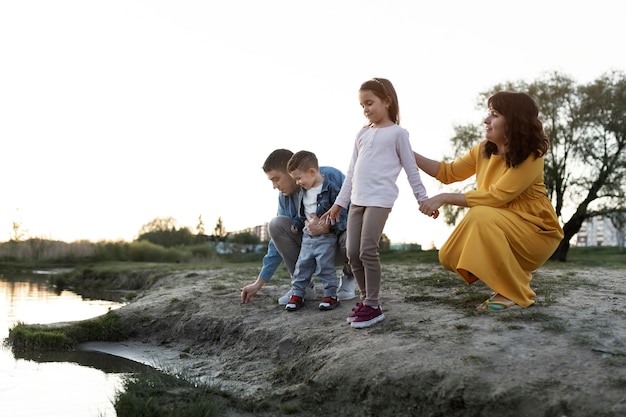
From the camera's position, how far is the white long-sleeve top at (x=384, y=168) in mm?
4621

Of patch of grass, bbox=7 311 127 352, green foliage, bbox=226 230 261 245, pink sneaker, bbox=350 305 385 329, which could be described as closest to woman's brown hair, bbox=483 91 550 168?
pink sneaker, bbox=350 305 385 329

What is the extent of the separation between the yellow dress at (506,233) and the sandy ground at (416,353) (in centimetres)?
26

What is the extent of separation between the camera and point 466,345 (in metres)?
3.89

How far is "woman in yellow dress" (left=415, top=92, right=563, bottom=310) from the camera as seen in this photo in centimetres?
456

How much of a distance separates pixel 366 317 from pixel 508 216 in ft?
3.98

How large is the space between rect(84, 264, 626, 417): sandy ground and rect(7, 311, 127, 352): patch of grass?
181 mm

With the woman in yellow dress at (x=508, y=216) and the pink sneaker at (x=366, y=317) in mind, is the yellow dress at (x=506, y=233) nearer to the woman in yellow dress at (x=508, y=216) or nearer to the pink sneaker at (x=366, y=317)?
Answer: the woman in yellow dress at (x=508, y=216)

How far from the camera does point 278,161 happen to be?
19.0 ft

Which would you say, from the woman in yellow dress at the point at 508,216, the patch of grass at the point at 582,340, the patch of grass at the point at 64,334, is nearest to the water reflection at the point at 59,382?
the patch of grass at the point at 64,334

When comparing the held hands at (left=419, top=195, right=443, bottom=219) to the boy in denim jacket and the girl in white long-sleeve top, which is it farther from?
the boy in denim jacket

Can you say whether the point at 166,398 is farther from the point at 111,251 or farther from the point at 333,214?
the point at 111,251

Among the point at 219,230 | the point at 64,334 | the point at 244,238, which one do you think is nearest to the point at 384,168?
the point at 64,334

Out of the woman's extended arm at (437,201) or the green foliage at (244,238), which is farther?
the green foliage at (244,238)

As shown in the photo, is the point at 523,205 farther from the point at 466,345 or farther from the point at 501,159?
the point at 466,345
